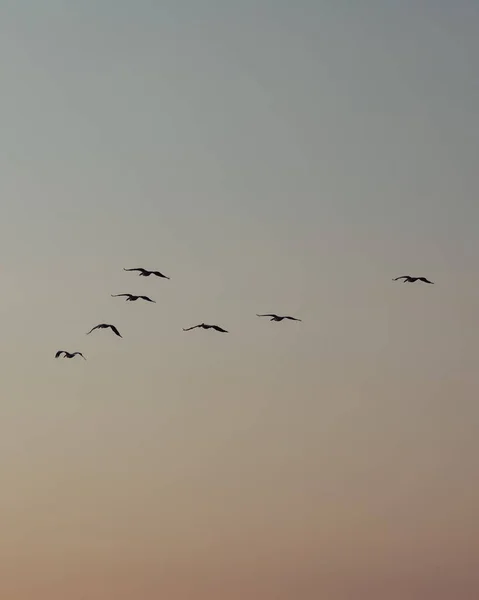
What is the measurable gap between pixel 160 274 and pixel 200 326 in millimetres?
10568

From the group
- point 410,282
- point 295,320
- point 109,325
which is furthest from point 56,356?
point 410,282

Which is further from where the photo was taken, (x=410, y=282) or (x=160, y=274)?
(x=410, y=282)

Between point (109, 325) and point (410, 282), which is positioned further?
point (410, 282)

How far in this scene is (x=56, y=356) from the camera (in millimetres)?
179875

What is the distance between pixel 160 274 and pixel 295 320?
68.0 ft

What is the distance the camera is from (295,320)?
18388 cm

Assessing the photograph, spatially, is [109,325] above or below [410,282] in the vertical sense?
below

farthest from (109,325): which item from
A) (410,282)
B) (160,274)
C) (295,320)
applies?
(410,282)

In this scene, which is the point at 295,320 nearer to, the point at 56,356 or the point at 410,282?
the point at 410,282

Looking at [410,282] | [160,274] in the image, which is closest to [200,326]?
[160,274]

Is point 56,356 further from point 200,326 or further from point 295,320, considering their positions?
point 295,320

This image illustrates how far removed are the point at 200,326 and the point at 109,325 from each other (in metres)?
13.4

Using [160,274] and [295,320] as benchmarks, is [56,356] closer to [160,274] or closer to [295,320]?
[160,274]

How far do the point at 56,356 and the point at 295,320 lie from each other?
106 feet
